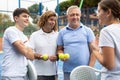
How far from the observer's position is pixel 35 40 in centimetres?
403

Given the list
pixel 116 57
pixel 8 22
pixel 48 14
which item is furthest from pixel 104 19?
pixel 8 22

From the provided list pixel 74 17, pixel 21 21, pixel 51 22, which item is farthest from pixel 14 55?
pixel 74 17

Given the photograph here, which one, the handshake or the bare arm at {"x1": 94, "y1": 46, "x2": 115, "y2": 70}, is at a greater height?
the bare arm at {"x1": 94, "y1": 46, "x2": 115, "y2": 70}

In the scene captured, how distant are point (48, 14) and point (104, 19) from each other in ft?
4.81

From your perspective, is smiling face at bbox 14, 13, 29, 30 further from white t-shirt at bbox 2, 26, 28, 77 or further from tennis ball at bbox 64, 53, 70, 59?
tennis ball at bbox 64, 53, 70, 59

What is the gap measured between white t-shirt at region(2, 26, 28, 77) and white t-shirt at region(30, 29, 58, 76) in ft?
1.95

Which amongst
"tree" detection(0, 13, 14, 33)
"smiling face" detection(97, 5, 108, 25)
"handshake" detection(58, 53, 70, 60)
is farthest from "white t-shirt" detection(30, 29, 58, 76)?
"tree" detection(0, 13, 14, 33)

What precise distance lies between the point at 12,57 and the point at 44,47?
689 millimetres

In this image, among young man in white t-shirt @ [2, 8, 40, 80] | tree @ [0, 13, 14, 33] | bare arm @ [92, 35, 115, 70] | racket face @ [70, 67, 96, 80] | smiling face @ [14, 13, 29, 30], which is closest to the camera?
→ bare arm @ [92, 35, 115, 70]

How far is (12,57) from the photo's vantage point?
11.1 ft

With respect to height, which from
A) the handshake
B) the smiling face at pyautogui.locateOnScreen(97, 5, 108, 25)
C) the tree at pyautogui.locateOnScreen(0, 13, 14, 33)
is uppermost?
the smiling face at pyautogui.locateOnScreen(97, 5, 108, 25)

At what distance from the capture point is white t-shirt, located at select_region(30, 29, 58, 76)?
399 centimetres

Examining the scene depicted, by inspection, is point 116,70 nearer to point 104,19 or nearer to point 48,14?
point 104,19

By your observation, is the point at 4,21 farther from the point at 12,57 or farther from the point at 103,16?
the point at 103,16
